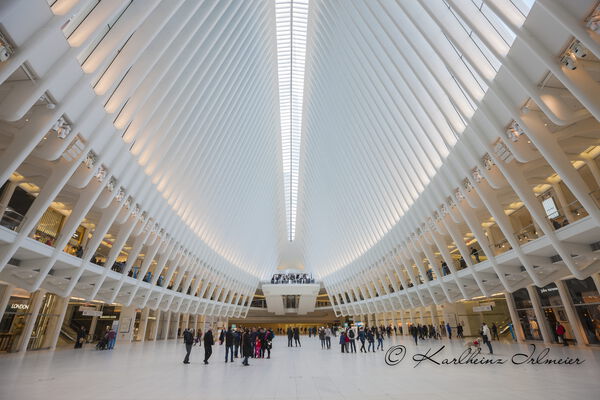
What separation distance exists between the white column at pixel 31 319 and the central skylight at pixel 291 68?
20759 millimetres

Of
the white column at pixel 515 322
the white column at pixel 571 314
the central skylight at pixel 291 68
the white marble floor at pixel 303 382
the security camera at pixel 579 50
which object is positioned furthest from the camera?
the central skylight at pixel 291 68

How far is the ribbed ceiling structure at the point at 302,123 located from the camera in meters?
8.05

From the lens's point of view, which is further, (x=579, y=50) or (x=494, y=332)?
(x=494, y=332)

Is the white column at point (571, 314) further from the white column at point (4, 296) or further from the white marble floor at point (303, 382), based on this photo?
the white column at point (4, 296)

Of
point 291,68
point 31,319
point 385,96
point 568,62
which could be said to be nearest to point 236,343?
point 31,319

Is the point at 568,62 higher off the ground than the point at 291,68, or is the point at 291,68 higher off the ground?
the point at 291,68

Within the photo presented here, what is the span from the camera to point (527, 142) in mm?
9859

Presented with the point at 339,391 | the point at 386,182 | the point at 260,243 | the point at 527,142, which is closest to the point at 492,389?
the point at 339,391

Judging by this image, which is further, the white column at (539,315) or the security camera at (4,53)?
the white column at (539,315)

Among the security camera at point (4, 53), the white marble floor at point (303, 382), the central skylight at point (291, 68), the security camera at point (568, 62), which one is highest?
the central skylight at point (291, 68)

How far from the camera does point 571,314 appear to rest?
14758 mm

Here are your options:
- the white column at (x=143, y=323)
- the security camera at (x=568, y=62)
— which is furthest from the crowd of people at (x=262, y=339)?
the security camera at (x=568, y=62)

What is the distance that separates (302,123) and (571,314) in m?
23.8

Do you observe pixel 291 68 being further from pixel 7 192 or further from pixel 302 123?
pixel 7 192
